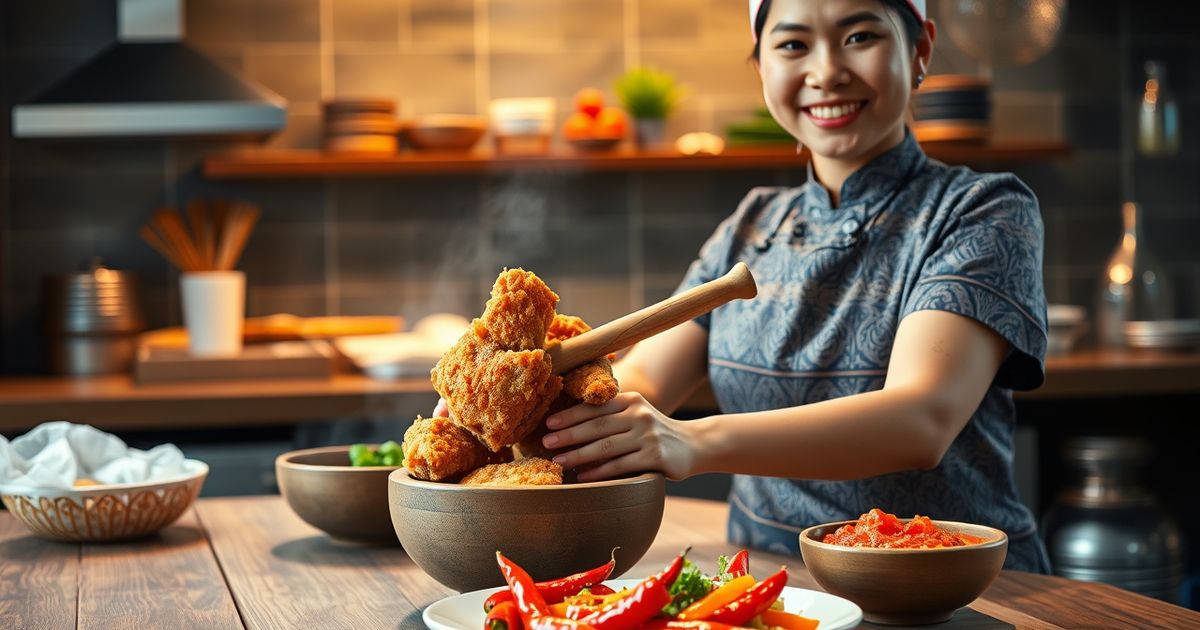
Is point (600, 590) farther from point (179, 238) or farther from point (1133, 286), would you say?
point (1133, 286)

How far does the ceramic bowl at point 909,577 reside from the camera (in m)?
1.12

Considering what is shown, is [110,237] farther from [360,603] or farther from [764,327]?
[360,603]

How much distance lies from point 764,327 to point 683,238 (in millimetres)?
2344

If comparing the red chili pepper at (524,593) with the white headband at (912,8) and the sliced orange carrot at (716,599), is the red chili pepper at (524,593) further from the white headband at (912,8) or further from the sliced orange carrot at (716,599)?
the white headband at (912,8)

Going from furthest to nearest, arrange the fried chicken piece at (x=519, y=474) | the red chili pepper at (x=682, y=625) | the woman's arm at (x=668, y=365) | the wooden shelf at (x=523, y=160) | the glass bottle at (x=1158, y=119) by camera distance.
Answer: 1. the glass bottle at (x=1158, y=119)
2. the wooden shelf at (x=523, y=160)
3. the woman's arm at (x=668, y=365)
4. the fried chicken piece at (x=519, y=474)
5. the red chili pepper at (x=682, y=625)

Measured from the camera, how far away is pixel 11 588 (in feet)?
4.69

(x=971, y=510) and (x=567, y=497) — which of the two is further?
(x=971, y=510)

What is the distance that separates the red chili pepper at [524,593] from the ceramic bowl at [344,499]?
0.47 meters

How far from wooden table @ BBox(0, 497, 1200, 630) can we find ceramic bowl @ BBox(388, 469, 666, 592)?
78 millimetres

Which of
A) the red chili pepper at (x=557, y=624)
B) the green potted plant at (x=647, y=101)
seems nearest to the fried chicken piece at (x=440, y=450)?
the red chili pepper at (x=557, y=624)

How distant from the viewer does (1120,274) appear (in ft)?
13.4

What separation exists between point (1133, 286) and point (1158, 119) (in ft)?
1.87

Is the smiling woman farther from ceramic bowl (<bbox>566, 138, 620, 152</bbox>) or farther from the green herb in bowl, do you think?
ceramic bowl (<bbox>566, 138, 620, 152</bbox>)

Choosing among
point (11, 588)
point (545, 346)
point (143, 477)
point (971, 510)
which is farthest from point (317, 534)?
point (971, 510)
